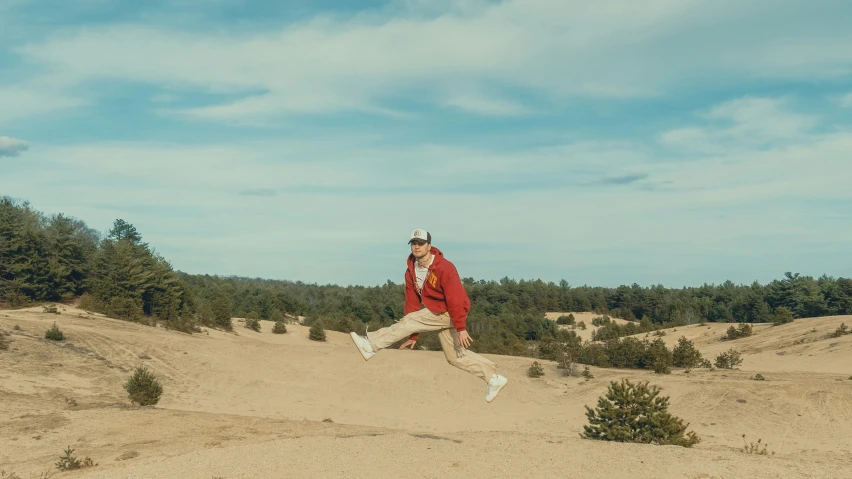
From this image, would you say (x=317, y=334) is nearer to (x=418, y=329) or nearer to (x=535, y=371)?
(x=535, y=371)

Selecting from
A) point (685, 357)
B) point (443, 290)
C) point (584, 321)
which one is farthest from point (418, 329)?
point (584, 321)

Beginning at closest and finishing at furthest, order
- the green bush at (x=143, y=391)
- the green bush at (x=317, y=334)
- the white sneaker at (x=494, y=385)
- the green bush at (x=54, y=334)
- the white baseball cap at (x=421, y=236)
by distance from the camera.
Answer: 1. the white baseball cap at (x=421, y=236)
2. the white sneaker at (x=494, y=385)
3. the green bush at (x=143, y=391)
4. the green bush at (x=54, y=334)
5. the green bush at (x=317, y=334)

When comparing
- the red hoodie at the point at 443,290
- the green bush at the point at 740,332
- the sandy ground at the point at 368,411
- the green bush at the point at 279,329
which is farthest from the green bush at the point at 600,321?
the red hoodie at the point at 443,290

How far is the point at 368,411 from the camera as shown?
32.4 meters

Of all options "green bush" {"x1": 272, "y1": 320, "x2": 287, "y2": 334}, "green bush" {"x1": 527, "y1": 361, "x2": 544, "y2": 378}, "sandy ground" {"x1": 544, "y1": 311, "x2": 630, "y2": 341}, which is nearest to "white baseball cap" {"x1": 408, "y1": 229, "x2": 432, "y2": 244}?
"green bush" {"x1": 527, "y1": 361, "x2": 544, "y2": 378}

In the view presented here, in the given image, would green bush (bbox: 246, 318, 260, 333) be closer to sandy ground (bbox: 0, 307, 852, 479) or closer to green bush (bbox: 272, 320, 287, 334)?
Answer: green bush (bbox: 272, 320, 287, 334)

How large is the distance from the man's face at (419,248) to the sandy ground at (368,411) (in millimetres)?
4256

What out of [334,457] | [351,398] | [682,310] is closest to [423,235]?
[334,457]

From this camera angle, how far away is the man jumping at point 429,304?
10.7 meters

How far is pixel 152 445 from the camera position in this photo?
16250 millimetres

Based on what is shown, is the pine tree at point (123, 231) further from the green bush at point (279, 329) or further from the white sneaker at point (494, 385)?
the white sneaker at point (494, 385)

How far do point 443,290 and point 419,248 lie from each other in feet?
2.74

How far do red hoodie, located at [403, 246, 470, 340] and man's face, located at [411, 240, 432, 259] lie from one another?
30 cm

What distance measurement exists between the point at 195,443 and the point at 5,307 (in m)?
42.2
